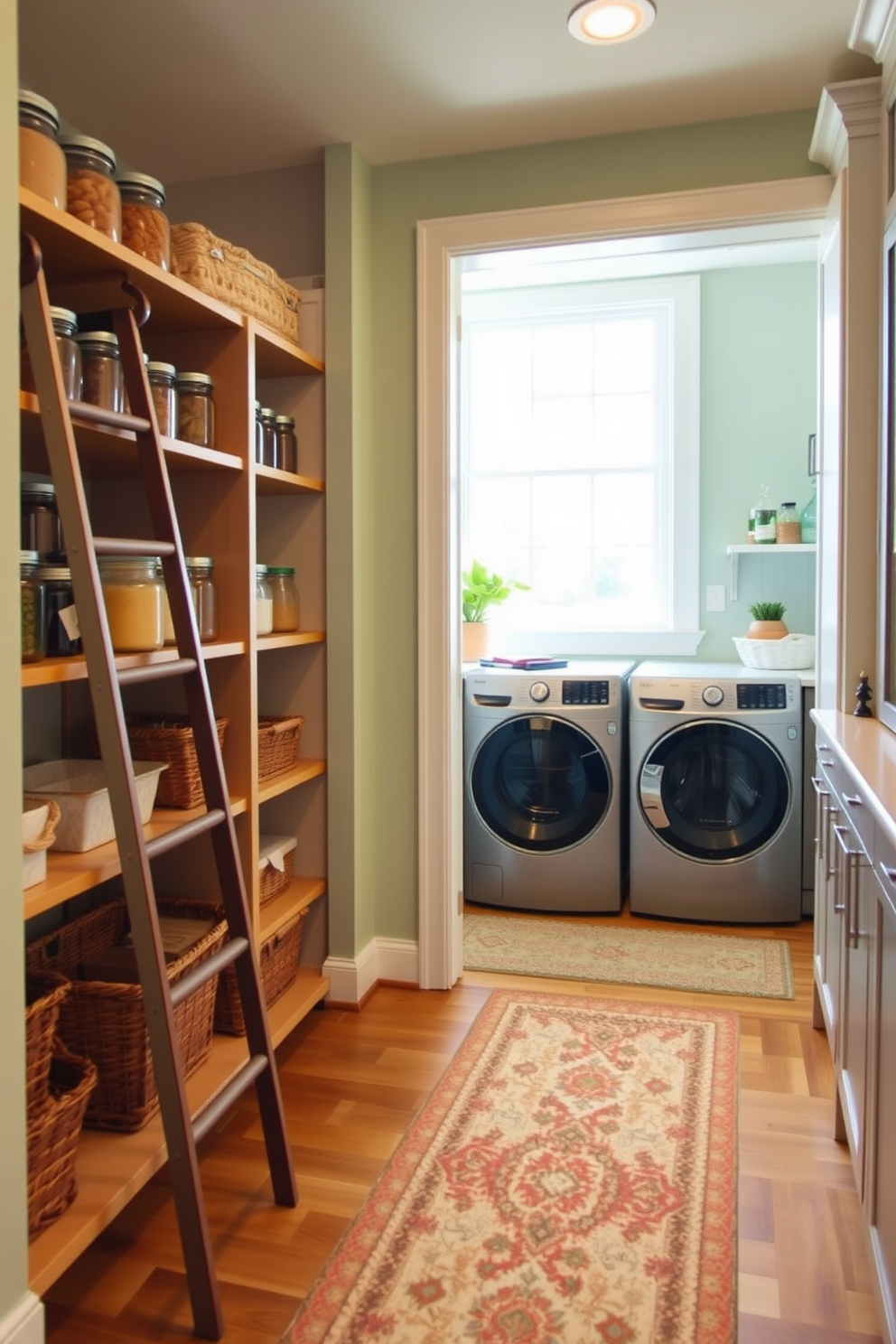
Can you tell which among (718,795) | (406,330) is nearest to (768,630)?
(718,795)

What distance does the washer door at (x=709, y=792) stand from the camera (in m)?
3.58

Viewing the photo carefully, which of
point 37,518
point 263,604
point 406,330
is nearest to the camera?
point 37,518

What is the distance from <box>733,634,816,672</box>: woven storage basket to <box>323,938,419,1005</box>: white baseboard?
1.76m

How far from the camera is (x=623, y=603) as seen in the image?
457cm

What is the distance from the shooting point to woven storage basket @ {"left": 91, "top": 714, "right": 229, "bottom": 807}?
223 centimetres

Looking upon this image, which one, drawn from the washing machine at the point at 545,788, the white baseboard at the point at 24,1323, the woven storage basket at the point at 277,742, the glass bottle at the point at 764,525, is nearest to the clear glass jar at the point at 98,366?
the woven storage basket at the point at 277,742

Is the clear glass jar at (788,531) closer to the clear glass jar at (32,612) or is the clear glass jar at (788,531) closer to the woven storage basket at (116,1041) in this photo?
the woven storage basket at (116,1041)

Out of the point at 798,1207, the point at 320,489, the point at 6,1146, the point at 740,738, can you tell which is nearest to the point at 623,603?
the point at 740,738

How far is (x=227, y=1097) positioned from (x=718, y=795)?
2.32 meters

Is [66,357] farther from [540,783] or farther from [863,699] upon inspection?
[540,783]

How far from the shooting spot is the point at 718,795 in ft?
11.9

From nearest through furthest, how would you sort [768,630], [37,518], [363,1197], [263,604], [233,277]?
[37,518] → [363,1197] → [233,277] → [263,604] → [768,630]


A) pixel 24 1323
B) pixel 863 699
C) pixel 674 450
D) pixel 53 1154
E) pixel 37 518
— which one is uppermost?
pixel 674 450

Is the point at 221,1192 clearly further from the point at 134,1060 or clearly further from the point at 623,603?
the point at 623,603
